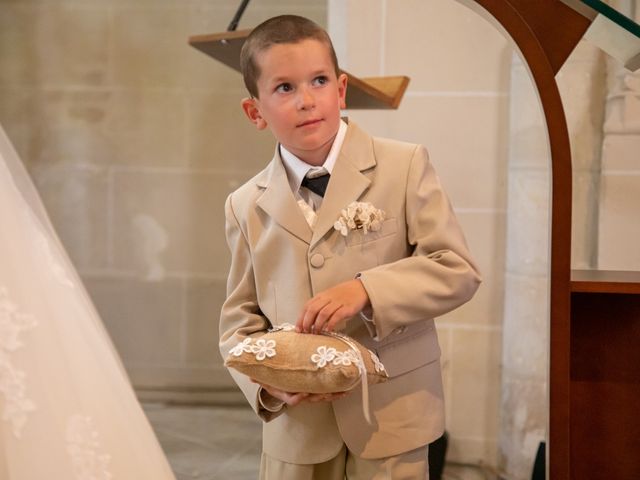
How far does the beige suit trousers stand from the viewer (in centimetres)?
158

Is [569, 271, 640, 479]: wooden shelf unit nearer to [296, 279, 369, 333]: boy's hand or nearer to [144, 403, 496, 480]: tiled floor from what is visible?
[296, 279, 369, 333]: boy's hand

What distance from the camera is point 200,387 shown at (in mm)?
4711

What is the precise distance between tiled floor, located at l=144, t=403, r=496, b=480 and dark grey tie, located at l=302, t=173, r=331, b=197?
204 centimetres

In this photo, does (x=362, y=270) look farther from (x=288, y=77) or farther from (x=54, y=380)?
(x=54, y=380)

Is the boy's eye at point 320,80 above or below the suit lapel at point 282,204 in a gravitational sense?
above

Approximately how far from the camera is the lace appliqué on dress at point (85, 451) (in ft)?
4.18

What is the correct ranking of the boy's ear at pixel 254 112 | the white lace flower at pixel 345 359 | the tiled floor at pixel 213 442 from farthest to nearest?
1. the tiled floor at pixel 213 442
2. the boy's ear at pixel 254 112
3. the white lace flower at pixel 345 359

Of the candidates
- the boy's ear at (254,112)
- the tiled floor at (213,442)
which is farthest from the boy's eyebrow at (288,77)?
the tiled floor at (213,442)

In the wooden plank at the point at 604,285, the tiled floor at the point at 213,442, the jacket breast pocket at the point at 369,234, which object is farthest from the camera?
the tiled floor at the point at 213,442

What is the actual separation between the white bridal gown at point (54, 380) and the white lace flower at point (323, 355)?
0.28m

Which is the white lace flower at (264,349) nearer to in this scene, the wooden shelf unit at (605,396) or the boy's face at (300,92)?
the boy's face at (300,92)

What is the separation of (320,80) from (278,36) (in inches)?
4.2

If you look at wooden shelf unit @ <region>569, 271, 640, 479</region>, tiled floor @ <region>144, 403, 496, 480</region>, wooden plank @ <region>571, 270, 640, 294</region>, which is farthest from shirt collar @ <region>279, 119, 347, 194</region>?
tiled floor @ <region>144, 403, 496, 480</region>

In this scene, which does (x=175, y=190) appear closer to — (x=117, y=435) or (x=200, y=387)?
(x=200, y=387)
